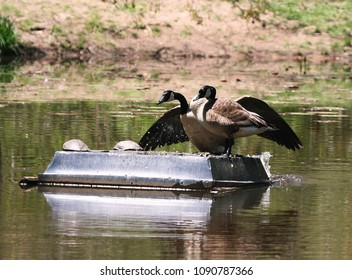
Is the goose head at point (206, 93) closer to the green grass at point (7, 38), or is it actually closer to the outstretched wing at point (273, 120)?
the outstretched wing at point (273, 120)

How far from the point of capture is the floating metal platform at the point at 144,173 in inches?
530

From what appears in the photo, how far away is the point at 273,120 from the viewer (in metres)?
15.4

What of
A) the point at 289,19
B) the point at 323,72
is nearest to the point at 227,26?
the point at 289,19

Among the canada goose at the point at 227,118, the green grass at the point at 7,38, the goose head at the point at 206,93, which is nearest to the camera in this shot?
the canada goose at the point at 227,118

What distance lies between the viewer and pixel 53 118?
842 inches

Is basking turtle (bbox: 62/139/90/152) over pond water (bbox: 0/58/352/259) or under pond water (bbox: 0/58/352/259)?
over

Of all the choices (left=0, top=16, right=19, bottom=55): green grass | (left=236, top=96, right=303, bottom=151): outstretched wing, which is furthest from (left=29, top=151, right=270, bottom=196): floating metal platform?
(left=0, top=16, right=19, bottom=55): green grass

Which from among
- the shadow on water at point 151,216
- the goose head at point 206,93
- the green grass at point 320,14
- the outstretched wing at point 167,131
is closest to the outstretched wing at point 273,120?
the goose head at point 206,93

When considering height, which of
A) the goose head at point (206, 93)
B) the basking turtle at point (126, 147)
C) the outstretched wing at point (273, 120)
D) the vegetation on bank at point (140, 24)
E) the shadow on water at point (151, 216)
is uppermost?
the vegetation on bank at point (140, 24)

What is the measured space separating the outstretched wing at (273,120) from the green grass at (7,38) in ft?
76.7

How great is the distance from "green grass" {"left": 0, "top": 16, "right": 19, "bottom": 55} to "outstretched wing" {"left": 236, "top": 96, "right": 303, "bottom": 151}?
23.4 m

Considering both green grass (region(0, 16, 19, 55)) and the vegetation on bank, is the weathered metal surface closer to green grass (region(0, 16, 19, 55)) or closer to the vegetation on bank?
green grass (region(0, 16, 19, 55))

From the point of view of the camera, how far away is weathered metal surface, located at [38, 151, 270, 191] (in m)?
13.5
